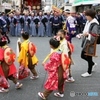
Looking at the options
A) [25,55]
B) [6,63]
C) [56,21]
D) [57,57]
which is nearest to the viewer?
[57,57]

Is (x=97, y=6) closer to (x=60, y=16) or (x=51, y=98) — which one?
(x=60, y=16)

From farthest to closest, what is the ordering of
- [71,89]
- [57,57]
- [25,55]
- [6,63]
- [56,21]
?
[56,21] < [25,55] < [71,89] < [6,63] < [57,57]

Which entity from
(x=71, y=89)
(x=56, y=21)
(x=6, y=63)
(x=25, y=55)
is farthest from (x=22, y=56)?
(x=56, y=21)

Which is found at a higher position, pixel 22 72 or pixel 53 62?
pixel 53 62

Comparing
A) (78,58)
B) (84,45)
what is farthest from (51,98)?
(78,58)

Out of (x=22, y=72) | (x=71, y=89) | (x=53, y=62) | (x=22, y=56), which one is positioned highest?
(x=53, y=62)

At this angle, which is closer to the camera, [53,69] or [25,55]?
[53,69]

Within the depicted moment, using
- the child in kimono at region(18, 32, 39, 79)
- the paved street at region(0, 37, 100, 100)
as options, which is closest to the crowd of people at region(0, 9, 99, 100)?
the child in kimono at region(18, 32, 39, 79)

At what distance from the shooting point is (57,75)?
4391 mm

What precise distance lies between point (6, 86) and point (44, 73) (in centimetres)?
152

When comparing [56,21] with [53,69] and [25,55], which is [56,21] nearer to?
[25,55]

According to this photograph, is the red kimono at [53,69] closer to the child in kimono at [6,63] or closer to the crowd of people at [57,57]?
the crowd of people at [57,57]

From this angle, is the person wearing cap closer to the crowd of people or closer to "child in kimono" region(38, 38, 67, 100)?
the crowd of people

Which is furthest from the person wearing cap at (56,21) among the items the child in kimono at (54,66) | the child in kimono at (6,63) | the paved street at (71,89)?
the child in kimono at (54,66)
